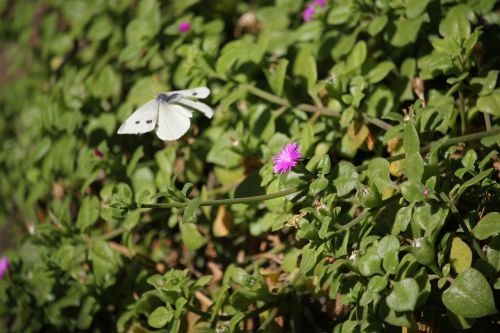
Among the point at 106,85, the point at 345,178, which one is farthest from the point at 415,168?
the point at 106,85

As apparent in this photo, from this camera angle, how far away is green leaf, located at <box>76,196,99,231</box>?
6.51 feet

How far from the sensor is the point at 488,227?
128 cm

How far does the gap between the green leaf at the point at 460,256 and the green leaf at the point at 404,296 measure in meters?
0.14

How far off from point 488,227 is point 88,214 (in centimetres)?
141

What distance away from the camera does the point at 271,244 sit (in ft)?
6.61

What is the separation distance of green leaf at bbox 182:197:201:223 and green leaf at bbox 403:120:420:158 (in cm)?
58

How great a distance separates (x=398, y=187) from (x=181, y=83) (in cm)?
115

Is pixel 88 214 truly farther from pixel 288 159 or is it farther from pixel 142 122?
pixel 288 159

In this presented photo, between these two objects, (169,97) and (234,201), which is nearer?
(234,201)

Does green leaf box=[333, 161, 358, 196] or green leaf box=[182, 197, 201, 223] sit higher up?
green leaf box=[182, 197, 201, 223]

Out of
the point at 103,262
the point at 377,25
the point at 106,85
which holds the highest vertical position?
the point at 377,25

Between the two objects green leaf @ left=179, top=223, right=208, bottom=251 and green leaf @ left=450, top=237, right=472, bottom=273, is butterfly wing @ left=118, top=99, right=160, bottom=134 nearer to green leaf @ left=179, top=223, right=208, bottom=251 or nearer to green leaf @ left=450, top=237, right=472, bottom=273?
green leaf @ left=179, top=223, right=208, bottom=251

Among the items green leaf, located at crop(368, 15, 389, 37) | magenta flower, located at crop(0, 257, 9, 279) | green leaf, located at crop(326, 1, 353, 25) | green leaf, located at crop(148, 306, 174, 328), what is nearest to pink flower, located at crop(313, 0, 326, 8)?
green leaf, located at crop(326, 1, 353, 25)

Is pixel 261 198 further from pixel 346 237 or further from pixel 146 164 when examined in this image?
pixel 146 164
